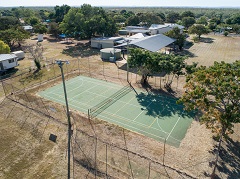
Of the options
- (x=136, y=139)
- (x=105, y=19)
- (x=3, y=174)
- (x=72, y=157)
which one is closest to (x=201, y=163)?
(x=136, y=139)

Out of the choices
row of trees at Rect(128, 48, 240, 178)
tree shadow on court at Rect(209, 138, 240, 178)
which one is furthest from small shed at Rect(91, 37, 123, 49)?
tree shadow on court at Rect(209, 138, 240, 178)

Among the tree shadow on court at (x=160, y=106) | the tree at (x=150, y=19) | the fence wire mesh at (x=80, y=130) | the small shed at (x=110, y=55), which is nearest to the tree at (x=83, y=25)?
the small shed at (x=110, y=55)

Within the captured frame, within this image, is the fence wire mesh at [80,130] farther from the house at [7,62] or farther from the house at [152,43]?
the house at [152,43]

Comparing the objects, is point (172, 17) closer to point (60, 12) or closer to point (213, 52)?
point (60, 12)

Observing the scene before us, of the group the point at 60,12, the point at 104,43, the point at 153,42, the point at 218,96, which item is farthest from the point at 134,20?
the point at 218,96

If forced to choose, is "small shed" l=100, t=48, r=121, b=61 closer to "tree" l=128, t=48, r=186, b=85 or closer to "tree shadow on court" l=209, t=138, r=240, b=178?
"tree" l=128, t=48, r=186, b=85

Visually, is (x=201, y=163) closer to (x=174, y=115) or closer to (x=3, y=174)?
(x=174, y=115)
